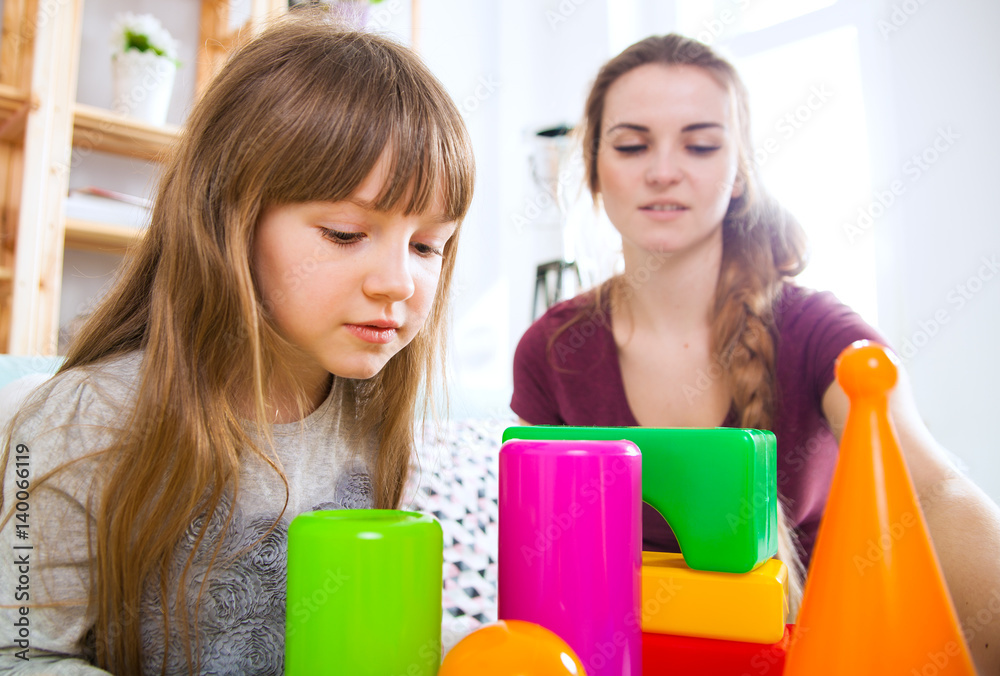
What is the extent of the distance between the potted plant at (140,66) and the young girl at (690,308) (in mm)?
1121

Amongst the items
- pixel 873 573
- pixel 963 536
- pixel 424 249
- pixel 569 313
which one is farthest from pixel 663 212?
pixel 873 573

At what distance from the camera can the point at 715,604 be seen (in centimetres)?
46

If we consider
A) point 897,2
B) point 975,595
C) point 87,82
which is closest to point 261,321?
point 975,595

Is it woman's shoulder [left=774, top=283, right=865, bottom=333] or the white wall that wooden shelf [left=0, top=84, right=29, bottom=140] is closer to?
woman's shoulder [left=774, top=283, right=865, bottom=333]

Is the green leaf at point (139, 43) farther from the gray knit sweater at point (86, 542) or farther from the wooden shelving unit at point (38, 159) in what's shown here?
the gray knit sweater at point (86, 542)

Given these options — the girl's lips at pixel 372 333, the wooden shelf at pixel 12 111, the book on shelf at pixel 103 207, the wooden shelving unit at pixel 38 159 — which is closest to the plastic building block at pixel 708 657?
the girl's lips at pixel 372 333

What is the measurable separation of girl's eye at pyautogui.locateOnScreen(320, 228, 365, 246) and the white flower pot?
4.45 feet

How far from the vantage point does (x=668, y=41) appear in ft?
3.36

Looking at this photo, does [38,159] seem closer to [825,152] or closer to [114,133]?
[114,133]

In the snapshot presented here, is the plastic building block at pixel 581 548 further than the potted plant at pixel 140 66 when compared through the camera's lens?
No

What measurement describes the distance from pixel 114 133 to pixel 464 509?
1265 millimetres

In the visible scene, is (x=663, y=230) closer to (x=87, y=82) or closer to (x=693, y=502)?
(x=693, y=502)

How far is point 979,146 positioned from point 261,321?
5.59 feet

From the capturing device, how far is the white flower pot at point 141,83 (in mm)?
1589
